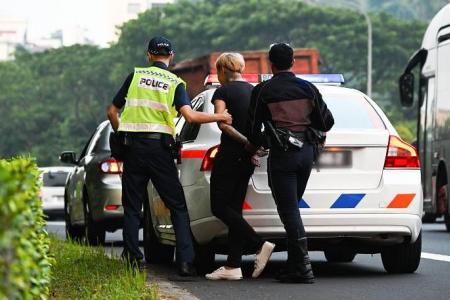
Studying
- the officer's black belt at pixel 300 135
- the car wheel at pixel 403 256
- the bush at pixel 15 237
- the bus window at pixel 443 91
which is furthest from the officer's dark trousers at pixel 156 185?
the bus window at pixel 443 91

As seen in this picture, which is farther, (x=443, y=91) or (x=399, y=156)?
(x=443, y=91)

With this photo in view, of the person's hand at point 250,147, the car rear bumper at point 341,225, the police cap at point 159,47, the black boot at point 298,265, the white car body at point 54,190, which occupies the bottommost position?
the white car body at point 54,190

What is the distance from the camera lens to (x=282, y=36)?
2736 inches

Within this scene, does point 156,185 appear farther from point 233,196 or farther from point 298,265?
point 298,265

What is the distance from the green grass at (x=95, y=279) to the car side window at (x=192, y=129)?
1093 mm

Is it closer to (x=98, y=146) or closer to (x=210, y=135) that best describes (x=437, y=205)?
(x=98, y=146)

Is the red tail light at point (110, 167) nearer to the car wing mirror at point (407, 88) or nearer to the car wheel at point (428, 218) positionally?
the car wing mirror at point (407, 88)

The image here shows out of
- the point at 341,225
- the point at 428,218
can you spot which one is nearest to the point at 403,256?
the point at 341,225

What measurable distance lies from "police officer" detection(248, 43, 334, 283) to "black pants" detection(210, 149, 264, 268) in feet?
0.86

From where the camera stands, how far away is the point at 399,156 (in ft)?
32.5

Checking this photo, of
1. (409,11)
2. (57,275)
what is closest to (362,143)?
(57,275)

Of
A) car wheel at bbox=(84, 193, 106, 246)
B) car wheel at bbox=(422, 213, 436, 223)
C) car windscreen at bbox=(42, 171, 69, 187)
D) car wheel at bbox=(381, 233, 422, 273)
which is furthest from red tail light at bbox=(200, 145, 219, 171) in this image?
car windscreen at bbox=(42, 171, 69, 187)

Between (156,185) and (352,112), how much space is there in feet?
5.18

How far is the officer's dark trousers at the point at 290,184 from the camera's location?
9.35 metres
